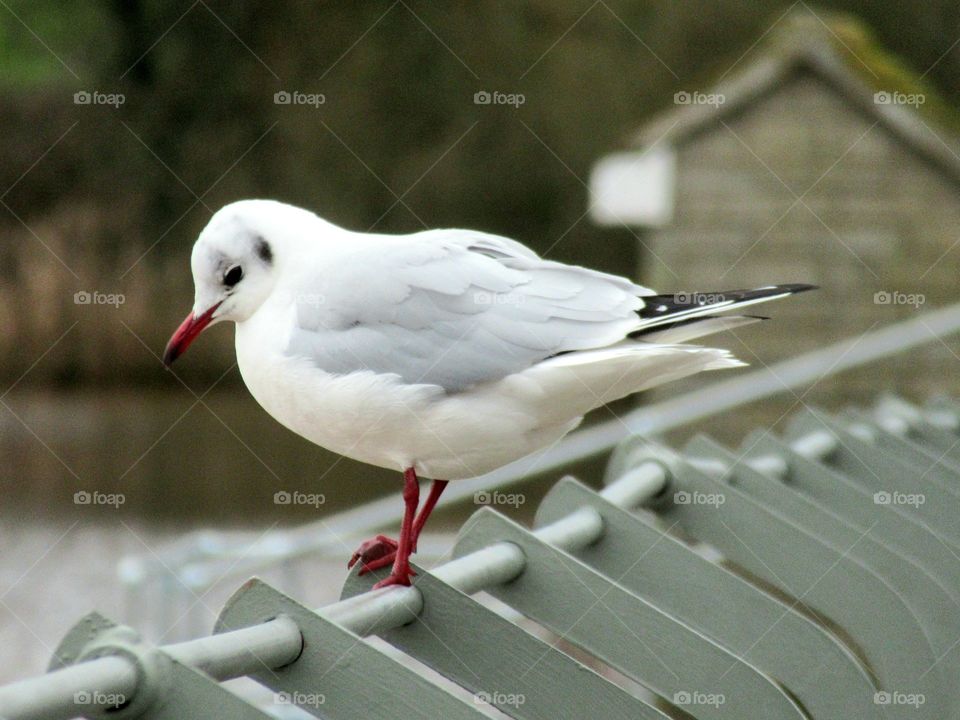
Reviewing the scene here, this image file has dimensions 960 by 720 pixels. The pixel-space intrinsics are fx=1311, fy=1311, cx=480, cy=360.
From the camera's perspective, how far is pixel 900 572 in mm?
1557

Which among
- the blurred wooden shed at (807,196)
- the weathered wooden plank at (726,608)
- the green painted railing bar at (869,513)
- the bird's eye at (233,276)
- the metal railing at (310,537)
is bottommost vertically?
the blurred wooden shed at (807,196)

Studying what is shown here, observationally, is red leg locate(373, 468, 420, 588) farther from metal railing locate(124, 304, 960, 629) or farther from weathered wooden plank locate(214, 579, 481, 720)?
metal railing locate(124, 304, 960, 629)

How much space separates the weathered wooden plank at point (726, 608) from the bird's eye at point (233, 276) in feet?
1.41

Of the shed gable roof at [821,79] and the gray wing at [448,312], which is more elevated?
the gray wing at [448,312]

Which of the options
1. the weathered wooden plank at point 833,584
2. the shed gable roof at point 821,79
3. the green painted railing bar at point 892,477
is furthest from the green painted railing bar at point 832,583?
the shed gable roof at point 821,79

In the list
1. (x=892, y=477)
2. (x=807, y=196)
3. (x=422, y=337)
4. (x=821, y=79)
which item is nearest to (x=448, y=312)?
(x=422, y=337)

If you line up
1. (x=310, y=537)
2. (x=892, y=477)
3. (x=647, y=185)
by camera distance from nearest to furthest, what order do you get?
(x=892, y=477) → (x=310, y=537) → (x=647, y=185)

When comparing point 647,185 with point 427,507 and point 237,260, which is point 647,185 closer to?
point 427,507

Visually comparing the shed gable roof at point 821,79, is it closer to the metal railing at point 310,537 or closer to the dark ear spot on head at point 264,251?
the metal railing at point 310,537

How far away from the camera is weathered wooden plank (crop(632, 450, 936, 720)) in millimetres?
1410

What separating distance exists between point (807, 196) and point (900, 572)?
13.2ft

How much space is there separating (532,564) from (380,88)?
9740mm

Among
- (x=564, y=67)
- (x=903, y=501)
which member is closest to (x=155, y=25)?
(x=564, y=67)

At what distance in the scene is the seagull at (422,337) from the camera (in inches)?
56.2
